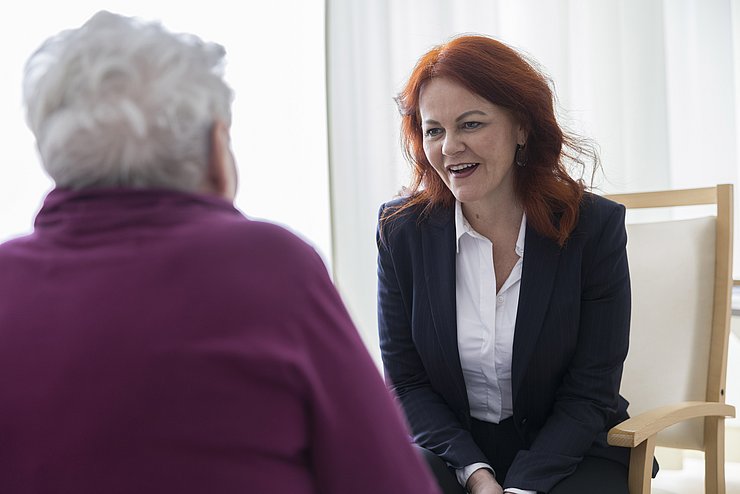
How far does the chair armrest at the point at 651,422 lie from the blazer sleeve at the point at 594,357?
8 cm

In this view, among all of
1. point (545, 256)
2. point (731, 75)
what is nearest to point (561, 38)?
point (731, 75)

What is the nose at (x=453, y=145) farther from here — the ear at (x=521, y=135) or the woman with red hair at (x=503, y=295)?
the ear at (x=521, y=135)

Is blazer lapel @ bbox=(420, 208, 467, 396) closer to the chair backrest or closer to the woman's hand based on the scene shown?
the woman's hand

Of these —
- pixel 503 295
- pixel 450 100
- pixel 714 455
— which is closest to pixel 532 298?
pixel 503 295

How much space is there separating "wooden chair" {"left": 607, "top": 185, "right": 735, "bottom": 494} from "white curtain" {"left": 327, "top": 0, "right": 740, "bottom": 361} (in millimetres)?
621

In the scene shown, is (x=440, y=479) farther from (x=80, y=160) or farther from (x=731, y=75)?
(x=731, y=75)

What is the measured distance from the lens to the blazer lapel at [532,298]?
1.67 metres

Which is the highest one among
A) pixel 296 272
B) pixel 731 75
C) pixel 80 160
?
pixel 731 75

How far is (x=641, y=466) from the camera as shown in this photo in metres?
1.57

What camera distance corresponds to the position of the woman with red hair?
65.7 inches

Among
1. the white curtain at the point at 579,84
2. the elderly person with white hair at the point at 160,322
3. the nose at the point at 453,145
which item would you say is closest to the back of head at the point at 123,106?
the elderly person with white hair at the point at 160,322

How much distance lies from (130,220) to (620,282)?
115 centimetres

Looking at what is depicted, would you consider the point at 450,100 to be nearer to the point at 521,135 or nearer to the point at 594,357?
the point at 521,135

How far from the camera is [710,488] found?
182cm
